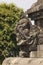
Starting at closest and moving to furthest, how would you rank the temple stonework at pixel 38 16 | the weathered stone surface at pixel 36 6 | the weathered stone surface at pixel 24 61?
the weathered stone surface at pixel 24 61
the temple stonework at pixel 38 16
the weathered stone surface at pixel 36 6

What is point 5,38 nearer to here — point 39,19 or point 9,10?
point 9,10

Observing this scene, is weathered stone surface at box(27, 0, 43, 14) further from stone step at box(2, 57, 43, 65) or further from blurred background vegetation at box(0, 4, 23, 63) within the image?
blurred background vegetation at box(0, 4, 23, 63)

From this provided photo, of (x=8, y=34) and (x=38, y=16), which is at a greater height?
(x=8, y=34)

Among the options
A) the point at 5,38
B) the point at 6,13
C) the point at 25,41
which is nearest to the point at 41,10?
the point at 25,41

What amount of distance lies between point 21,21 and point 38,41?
970 millimetres

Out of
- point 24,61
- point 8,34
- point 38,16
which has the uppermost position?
point 8,34

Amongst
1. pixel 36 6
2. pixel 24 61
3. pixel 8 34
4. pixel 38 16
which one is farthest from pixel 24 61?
pixel 8 34

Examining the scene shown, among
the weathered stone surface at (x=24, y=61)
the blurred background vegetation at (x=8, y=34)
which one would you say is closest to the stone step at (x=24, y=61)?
the weathered stone surface at (x=24, y=61)

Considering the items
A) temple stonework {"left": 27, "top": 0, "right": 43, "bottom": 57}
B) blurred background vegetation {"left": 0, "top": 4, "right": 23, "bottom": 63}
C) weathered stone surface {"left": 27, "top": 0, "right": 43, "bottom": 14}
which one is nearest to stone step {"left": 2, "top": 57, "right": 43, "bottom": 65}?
temple stonework {"left": 27, "top": 0, "right": 43, "bottom": 57}

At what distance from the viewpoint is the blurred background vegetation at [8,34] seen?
3624 centimetres

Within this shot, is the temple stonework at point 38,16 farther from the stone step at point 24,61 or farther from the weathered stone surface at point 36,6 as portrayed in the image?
the stone step at point 24,61

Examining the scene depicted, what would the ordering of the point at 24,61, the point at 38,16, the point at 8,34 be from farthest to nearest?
the point at 8,34 → the point at 38,16 → the point at 24,61

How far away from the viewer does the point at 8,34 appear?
37156mm

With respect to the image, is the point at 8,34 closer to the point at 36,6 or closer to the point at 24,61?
the point at 36,6
